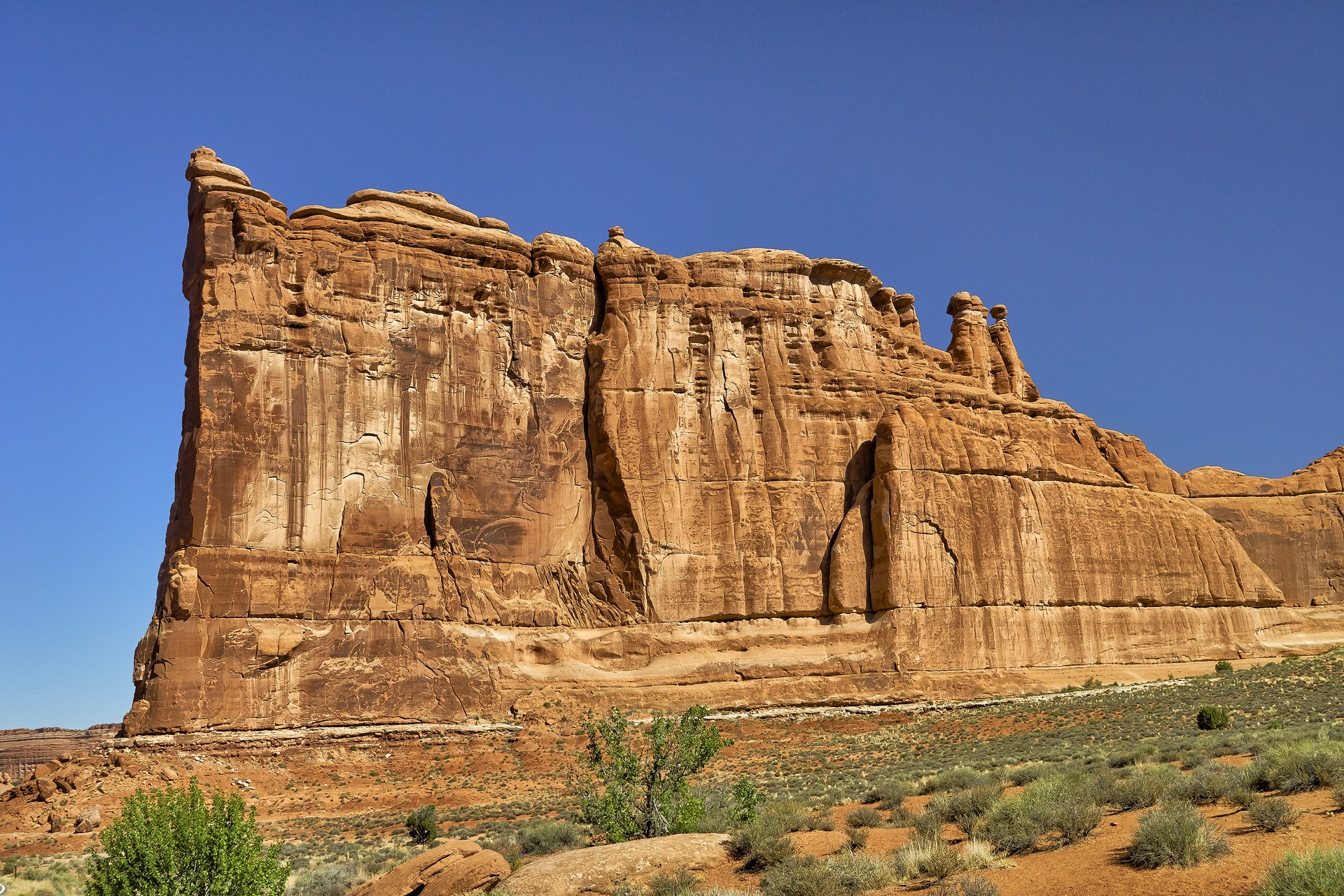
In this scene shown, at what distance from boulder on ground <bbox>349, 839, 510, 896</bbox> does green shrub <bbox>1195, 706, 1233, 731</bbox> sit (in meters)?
18.5

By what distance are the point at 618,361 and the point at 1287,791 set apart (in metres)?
32.6

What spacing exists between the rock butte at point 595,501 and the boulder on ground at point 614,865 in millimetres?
22146

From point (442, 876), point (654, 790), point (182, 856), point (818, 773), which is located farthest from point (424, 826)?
point (182, 856)

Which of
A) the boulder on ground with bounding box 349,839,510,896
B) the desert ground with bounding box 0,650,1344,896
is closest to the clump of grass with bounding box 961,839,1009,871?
the desert ground with bounding box 0,650,1344,896

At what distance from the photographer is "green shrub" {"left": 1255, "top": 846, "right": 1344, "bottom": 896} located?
9.25 metres

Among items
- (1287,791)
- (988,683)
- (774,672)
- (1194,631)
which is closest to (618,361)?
(774,672)

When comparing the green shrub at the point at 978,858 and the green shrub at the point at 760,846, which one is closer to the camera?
the green shrub at the point at 978,858

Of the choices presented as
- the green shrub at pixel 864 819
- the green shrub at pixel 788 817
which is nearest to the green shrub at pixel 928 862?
the green shrub at pixel 788 817

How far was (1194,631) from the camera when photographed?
5069 cm

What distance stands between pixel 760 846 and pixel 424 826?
12117mm

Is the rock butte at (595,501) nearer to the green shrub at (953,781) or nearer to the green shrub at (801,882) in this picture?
the green shrub at (953,781)

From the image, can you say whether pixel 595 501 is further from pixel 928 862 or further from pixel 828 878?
pixel 828 878

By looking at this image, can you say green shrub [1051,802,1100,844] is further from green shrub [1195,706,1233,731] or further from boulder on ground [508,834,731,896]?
green shrub [1195,706,1233,731]

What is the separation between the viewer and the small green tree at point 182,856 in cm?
1299
